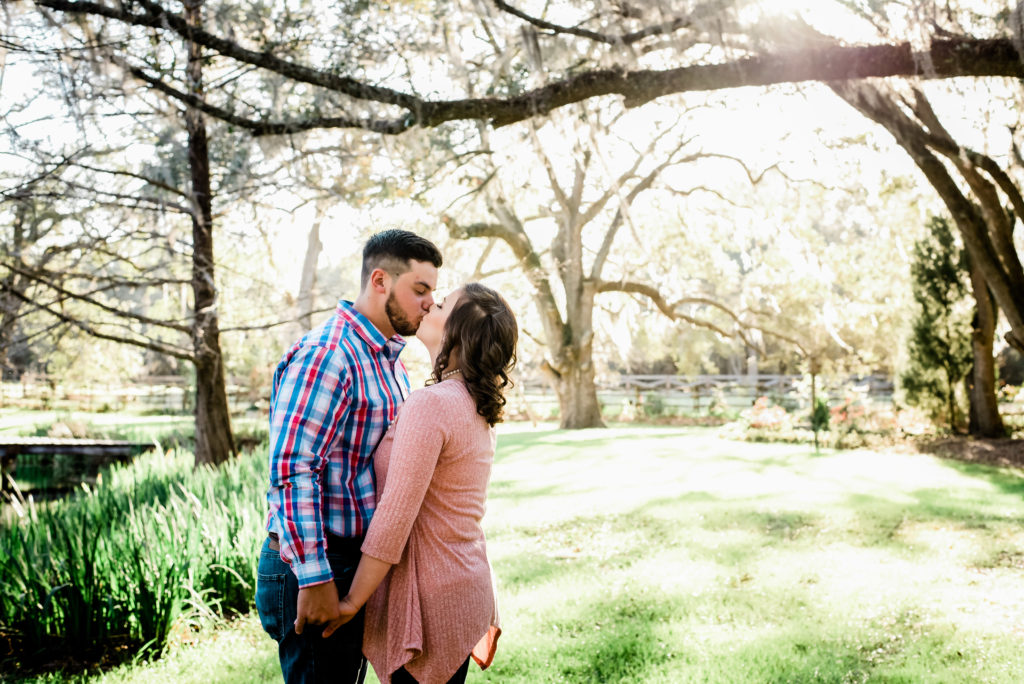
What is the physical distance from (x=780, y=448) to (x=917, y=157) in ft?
22.5

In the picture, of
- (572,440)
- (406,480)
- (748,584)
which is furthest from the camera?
(572,440)

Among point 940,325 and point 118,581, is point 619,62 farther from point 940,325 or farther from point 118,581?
point 940,325

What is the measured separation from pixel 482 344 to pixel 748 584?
3631 mm

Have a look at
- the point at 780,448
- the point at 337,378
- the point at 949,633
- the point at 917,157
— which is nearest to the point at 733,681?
the point at 949,633

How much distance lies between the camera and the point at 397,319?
2154mm

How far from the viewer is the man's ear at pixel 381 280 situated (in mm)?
2146

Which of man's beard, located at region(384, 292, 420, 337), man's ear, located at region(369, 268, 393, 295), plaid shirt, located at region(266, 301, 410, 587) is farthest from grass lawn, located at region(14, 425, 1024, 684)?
man's ear, located at region(369, 268, 393, 295)

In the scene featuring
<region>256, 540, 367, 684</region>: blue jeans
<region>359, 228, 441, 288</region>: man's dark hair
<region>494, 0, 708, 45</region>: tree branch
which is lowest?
<region>256, 540, 367, 684</region>: blue jeans

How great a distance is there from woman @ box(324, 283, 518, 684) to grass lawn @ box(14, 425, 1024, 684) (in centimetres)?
173

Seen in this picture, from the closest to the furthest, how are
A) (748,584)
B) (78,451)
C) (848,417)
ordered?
1. (748,584)
2. (78,451)
3. (848,417)

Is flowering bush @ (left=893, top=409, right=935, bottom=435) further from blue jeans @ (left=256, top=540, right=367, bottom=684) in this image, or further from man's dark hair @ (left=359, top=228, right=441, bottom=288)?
blue jeans @ (left=256, top=540, right=367, bottom=684)

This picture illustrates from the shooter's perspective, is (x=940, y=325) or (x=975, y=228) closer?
(x=975, y=228)

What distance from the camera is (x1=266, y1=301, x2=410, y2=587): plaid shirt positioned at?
1.78 metres

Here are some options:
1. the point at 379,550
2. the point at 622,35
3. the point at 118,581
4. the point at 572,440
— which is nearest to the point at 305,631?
the point at 379,550
